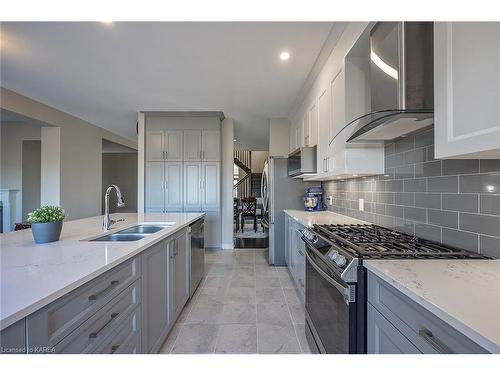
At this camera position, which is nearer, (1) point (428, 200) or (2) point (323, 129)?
(1) point (428, 200)

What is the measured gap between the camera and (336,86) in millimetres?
2078

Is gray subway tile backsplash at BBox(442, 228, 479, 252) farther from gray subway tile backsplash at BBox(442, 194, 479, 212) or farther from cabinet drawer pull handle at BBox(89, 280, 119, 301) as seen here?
cabinet drawer pull handle at BBox(89, 280, 119, 301)

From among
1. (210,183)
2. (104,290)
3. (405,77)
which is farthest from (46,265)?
(210,183)

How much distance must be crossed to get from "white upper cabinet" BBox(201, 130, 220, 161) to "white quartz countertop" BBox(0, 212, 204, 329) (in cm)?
317

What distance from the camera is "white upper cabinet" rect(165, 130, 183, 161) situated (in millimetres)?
4730

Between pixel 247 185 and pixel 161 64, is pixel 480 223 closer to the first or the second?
pixel 161 64

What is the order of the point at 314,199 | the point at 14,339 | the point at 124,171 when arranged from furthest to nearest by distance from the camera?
the point at 124,171 → the point at 314,199 → the point at 14,339

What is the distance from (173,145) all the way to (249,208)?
10.3ft

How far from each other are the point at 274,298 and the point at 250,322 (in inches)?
22.0

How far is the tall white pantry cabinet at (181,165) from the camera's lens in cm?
472

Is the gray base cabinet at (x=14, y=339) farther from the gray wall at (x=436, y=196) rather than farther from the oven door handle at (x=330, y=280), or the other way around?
the gray wall at (x=436, y=196)

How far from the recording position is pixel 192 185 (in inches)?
187
